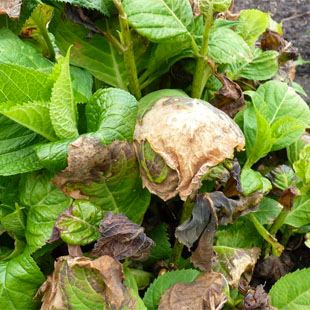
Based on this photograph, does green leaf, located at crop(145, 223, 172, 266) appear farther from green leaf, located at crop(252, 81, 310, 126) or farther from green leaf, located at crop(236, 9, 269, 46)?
green leaf, located at crop(236, 9, 269, 46)

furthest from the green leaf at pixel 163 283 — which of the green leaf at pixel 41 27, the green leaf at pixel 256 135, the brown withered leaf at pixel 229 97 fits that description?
the green leaf at pixel 41 27

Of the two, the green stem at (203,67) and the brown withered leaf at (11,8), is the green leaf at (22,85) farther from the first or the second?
the green stem at (203,67)

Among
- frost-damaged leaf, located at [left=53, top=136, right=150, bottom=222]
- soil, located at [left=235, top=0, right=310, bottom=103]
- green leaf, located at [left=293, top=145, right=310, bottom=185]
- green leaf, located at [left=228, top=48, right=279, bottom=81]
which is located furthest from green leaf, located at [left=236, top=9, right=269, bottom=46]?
soil, located at [left=235, top=0, right=310, bottom=103]

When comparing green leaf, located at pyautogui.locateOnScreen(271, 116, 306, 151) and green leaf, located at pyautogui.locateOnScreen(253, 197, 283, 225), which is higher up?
green leaf, located at pyautogui.locateOnScreen(271, 116, 306, 151)

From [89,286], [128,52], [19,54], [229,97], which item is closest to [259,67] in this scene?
[229,97]

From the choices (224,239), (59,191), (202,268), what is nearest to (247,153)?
(224,239)
